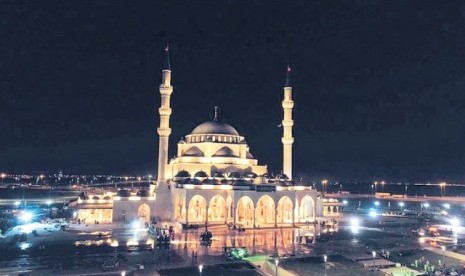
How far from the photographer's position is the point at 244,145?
189 feet

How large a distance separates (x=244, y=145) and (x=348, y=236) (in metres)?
23.4

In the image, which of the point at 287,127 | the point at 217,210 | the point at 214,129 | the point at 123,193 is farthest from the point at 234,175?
the point at 123,193

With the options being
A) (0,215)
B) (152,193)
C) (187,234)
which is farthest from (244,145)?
(0,215)

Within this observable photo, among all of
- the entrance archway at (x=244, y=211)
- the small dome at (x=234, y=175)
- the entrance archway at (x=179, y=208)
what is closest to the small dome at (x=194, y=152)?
the small dome at (x=234, y=175)

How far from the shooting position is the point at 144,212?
47.2 m

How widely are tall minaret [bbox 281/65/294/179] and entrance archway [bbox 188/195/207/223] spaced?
50.8ft

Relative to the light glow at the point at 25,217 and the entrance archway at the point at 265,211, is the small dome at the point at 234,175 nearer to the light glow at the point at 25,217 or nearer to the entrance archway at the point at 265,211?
the entrance archway at the point at 265,211

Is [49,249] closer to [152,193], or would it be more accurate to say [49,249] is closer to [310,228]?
[152,193]

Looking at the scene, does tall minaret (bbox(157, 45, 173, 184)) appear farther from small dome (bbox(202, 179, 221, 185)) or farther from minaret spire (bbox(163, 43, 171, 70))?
small dome (bbox(202, 179, 221, 185))

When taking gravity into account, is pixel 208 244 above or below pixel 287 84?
below

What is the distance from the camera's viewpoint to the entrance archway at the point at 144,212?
Result: 4662 cm

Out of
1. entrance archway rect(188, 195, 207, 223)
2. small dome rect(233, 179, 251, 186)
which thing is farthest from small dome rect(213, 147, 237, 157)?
entrance archway rect(188, 195, 207, 223)

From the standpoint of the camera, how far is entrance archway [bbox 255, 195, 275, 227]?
150 feet

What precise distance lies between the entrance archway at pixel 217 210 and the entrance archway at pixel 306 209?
980cm
